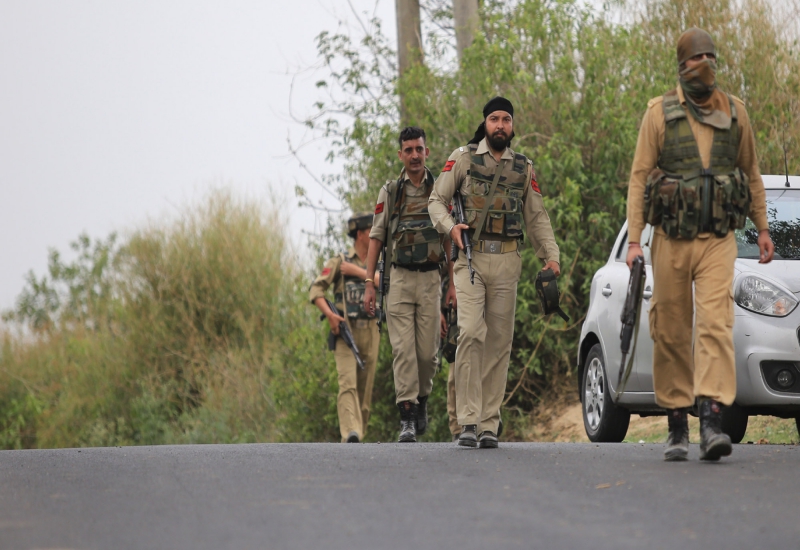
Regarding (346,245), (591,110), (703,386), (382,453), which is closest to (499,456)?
(382,453)

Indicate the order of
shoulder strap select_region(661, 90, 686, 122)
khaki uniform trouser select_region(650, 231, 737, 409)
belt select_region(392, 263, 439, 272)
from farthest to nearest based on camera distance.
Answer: belt select_region(392, 263, 439, 272)
shoulder strap select_region(661, 90, 686, 122)
khaki uniform trouser select_region(650, 231, 737, 409)

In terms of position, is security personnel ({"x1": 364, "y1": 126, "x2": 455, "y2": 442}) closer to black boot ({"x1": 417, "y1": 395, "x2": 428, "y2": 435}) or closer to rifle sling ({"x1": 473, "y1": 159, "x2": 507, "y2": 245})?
black boot ({"x1": 417, "y1": 395, "x2": 428, "y2": 435})

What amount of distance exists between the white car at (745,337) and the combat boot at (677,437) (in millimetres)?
1056

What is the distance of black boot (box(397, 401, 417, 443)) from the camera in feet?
34.6

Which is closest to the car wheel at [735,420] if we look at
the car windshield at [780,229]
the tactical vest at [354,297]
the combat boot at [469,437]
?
the car windshield at [780,229]

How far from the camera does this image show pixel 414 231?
10.4 m

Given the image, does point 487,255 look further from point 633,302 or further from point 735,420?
point 735,420

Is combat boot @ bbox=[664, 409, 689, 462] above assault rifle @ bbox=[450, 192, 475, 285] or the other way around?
the other way around

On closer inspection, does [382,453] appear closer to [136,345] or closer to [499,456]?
[499,456]

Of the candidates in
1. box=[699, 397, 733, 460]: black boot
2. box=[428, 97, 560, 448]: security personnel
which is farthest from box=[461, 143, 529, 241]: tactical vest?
box=[699, 397, 733, 460]: black boot

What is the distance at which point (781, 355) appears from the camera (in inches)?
Result: 321

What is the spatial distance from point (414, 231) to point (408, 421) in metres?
1.50

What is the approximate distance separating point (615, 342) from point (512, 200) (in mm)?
1458

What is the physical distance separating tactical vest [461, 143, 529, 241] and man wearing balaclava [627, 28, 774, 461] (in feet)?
4.22
